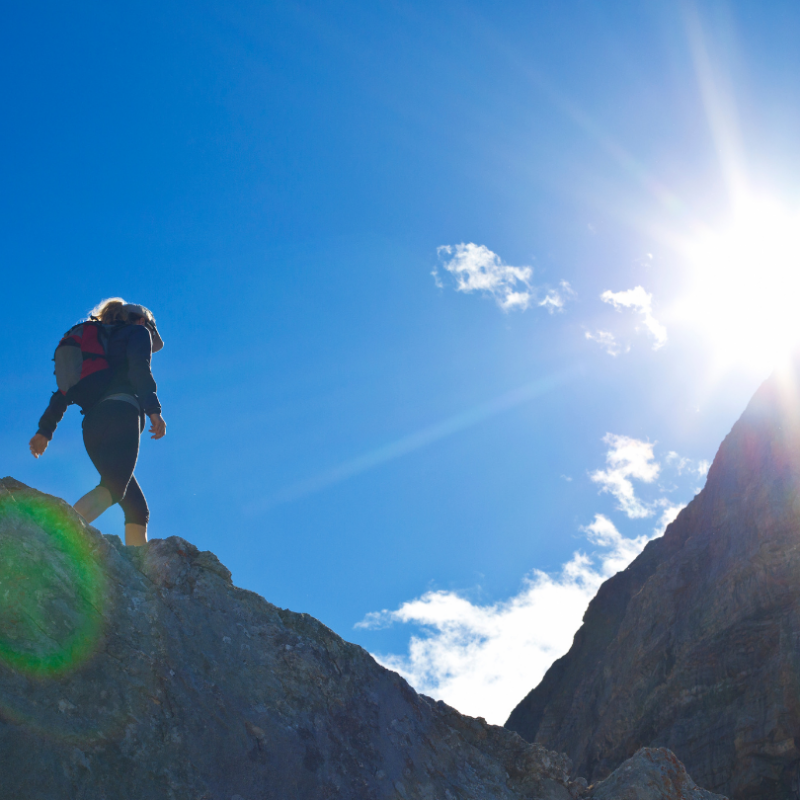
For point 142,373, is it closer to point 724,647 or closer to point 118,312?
point 118,312

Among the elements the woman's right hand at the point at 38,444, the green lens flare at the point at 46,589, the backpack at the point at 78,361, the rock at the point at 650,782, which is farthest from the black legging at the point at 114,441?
the rock at the point at 650,782

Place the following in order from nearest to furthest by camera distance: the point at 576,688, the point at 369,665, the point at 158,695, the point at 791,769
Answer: the point at 158,695 < the point at 369,665 < the point at 791,769 < the point at 576,688

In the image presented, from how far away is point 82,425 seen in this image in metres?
Answer: 6.36

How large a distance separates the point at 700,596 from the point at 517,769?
54.9 ft

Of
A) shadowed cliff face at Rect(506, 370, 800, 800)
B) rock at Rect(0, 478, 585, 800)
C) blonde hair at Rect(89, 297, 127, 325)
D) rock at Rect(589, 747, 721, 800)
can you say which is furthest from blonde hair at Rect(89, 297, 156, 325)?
shadowed cliff face at Rect(506, 370, 800, 800)

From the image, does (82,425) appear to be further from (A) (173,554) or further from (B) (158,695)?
(B) (158,695)

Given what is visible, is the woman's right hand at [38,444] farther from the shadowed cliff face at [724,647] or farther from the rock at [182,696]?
the shadowed cliff face at [724,647]

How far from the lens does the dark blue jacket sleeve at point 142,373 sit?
644 centimetres

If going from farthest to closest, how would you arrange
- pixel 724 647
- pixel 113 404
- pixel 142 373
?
pixel 724 647 → pixel 142 373 → pixel 113 404

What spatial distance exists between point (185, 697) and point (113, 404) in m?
2.65

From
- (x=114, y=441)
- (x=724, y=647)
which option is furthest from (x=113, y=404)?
(x=724, y=647)

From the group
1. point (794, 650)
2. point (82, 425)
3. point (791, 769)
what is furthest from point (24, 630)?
point (794, 650)

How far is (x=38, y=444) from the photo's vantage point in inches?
258

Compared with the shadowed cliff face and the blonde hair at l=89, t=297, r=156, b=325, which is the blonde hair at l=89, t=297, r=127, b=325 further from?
the shadowed cliff face
